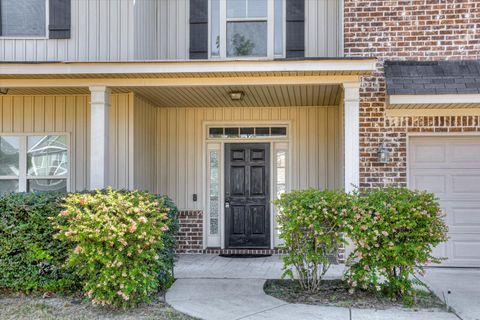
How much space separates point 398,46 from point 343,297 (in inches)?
157

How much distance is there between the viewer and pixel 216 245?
9.33 metres

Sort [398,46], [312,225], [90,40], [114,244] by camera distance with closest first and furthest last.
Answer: [114,244], [312,225], [398,46], [90,40]

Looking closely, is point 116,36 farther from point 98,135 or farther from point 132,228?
point 132,228

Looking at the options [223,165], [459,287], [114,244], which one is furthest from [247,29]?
[459,287]

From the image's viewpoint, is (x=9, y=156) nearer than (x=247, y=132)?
Yes

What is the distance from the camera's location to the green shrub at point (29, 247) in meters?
5.97

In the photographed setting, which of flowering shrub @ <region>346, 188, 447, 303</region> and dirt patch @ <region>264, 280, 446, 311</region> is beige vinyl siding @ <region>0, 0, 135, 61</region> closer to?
dirt patch @ <region>264, 280, 446, 311</region>

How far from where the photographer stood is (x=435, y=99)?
6.82 metres

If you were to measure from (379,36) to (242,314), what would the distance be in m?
4.76

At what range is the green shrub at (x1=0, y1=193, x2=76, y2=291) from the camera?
5969 mm

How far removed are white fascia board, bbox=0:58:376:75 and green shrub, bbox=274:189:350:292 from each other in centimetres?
171

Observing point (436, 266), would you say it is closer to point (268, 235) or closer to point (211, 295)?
point (268, 235)

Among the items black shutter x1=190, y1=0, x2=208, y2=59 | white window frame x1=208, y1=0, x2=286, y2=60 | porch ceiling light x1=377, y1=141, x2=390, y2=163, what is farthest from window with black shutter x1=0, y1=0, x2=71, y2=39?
porch ceiling light x1=377, y1=141, x2=390, y2=163

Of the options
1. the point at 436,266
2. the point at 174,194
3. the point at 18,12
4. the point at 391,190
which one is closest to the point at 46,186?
the point at 174,194
